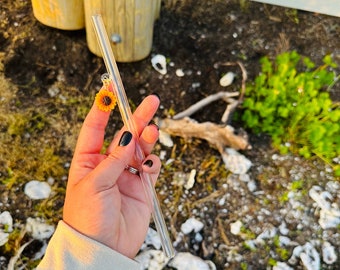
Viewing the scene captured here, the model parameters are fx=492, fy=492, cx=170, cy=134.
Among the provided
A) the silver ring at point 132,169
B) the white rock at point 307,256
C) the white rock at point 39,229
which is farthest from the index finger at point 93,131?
the white rock at point 307,256

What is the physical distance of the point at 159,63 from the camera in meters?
2.46

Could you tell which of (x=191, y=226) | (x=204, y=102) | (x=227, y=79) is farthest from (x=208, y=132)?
(x=191, y=226)

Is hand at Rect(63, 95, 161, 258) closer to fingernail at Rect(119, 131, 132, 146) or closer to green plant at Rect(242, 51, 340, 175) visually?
fingernail at Rect(119, 131, 132, 146)

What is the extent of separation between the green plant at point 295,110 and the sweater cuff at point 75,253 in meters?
1.08

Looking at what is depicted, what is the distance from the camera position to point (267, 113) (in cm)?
224

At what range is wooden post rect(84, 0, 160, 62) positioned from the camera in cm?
213

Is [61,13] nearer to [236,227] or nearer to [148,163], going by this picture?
[148,163]

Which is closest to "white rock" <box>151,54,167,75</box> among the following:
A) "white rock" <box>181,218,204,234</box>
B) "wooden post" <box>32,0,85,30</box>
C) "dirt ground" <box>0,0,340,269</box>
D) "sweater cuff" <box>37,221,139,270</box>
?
"dirt ground" <box>0,0,340,269</box>

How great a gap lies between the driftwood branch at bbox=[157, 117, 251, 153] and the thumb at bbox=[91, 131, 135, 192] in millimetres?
836

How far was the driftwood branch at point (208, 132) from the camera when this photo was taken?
225 centimetres

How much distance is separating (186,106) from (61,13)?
0.75m

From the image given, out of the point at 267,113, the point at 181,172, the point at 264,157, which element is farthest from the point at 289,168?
the point at 181,172

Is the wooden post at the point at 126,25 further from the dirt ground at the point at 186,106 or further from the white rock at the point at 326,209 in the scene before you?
the white rock at the point at 326,209

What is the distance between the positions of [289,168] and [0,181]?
1.31m
